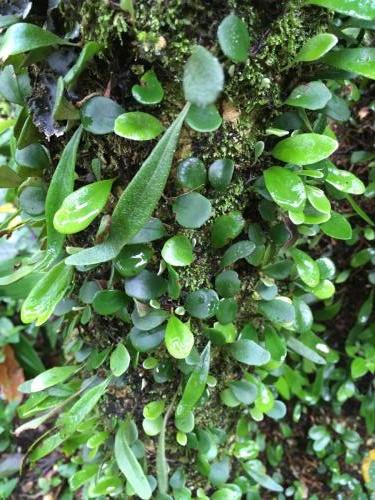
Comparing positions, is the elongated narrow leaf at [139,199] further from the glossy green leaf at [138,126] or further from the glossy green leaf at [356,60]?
the glossy green leaf at [356,60]

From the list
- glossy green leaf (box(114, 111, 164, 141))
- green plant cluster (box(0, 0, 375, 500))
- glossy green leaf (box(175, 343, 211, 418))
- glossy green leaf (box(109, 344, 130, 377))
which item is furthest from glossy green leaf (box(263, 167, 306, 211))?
glossy green leaf (box(109, 344, 130, 377))

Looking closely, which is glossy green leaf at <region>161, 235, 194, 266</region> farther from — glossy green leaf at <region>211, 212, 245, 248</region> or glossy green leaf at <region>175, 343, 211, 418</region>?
glossy green leaf at <region>175, 343, 211, 418</region>

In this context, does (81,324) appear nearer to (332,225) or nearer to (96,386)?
(96,386)

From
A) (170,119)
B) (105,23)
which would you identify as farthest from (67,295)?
(105,23)

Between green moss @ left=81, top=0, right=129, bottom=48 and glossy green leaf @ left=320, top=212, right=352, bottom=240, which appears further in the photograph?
glossy green leaf @ left=320, top=212, right=352, bottom=240

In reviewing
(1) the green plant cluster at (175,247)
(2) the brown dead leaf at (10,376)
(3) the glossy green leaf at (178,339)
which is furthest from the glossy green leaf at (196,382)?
(2) the brown dead leaf at (10,376)

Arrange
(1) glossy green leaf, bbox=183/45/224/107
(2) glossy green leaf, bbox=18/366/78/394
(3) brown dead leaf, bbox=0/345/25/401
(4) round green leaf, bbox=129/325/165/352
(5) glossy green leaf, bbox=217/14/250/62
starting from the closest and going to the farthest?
(1) glossy green leaf, bbox=183/45/224/107 < (5) glossy green leaf, bbox=217/14/250/62 < (4) round green leaf, bbox=129/325/165/352 < (2) glossy green leaf, bbox=18/366/78/394 < (3) brown dead leaf, bbox=0/345/25/401

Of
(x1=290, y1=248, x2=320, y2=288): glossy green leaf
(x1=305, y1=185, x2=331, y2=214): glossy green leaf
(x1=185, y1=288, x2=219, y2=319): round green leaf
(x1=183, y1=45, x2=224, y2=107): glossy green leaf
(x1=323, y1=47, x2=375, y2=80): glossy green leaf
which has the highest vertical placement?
(x1=183, y1=45, x2=224, y2=107): glossy green leaf
